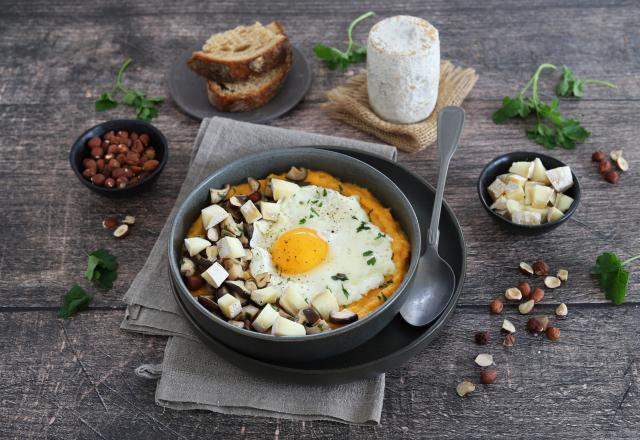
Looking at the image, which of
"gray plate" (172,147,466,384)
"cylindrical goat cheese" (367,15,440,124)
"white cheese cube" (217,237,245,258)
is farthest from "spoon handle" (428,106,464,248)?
"white cheese cube" (217,237,245,258)

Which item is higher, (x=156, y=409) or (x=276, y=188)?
(x=276, y=188)

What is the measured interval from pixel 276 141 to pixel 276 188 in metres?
0.58

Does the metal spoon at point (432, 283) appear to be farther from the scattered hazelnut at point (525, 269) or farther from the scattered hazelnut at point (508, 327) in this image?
the scattered hazelnut at point (525, 269)

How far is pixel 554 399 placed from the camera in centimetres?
299

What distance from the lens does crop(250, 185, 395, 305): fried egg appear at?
307 centimetres

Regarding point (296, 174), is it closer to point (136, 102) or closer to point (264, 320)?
point (264, 320)

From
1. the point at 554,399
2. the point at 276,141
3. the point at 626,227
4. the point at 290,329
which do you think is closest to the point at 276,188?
the point at 276,141

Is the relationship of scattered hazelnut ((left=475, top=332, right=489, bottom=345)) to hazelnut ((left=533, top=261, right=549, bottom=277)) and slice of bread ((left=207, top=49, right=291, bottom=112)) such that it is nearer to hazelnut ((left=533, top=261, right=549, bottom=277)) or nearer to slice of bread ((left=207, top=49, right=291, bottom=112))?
hazelnut ((left=533, top=261, right=549, bottom=277))

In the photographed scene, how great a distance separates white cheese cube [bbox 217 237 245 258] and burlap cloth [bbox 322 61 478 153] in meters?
1.36

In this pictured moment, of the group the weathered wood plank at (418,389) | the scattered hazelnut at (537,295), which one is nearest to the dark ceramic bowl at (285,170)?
the weathered wood plank at (418,389)

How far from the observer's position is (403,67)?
3783 millimetres

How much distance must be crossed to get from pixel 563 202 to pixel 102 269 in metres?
2.43

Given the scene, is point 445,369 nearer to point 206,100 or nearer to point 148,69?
point 206,100

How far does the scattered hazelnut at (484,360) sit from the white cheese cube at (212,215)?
135 centimetres
